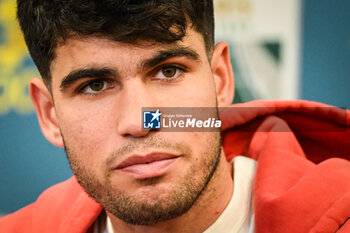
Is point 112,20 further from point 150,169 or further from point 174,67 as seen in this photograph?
point 150,169

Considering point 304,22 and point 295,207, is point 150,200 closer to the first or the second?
point 295,207

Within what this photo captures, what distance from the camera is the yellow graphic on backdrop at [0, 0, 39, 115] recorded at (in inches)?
74.5

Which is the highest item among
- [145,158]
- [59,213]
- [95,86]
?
[95,86]

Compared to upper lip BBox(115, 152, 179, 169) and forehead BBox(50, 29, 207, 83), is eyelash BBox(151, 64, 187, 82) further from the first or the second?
upper lip BBox(115, 152, 179, 169)

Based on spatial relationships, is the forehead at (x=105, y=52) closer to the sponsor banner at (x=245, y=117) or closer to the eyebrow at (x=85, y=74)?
the eyebrow at (x=85, y=74)

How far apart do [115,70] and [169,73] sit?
0.39ft

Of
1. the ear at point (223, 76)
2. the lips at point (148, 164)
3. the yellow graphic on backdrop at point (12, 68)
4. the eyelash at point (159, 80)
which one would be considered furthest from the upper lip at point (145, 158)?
the yellow graphic on backdrop at point (12, 68)

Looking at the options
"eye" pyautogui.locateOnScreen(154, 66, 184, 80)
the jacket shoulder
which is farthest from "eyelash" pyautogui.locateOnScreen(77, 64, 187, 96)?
the jacket shoulder

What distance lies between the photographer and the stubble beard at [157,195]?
0.75m

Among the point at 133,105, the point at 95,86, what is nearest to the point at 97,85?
the point at 95,86

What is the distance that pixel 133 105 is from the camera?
0.74 meters

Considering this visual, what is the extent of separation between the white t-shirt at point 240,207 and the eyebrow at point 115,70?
34 centimetres

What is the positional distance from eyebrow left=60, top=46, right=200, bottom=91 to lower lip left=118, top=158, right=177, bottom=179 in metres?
0.19

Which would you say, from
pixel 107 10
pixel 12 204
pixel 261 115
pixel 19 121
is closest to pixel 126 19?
pixel 107 10
